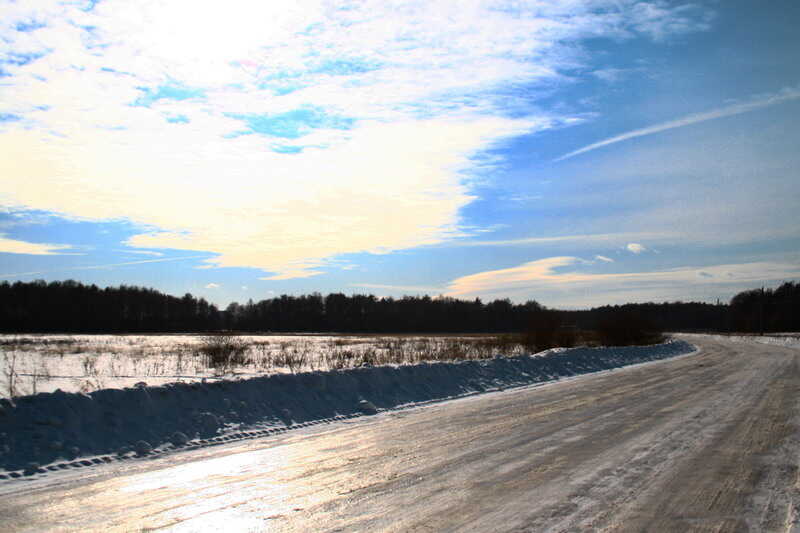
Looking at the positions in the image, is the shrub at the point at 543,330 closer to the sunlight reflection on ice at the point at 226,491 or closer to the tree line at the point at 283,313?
the sunlight reflection on ice at the point at 226,491

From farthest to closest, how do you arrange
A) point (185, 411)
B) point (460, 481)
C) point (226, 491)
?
point (185, 411), point (460, 481), point (226, 491)

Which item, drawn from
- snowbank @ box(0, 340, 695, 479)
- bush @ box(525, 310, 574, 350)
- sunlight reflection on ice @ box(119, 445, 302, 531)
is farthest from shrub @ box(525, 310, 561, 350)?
sunlight reflection on ice @ box(119, 445, 302, 531)

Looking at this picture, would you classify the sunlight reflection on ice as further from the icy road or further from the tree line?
the tree line

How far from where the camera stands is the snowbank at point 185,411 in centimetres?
820

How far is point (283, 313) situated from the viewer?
142125 millimetres

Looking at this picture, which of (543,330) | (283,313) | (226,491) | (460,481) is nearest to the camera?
(226,491)

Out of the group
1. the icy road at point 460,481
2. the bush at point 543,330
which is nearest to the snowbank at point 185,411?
the icy road at point 460,481

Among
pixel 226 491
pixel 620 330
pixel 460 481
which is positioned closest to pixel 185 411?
pixel 226 491

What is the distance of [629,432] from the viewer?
10.1m

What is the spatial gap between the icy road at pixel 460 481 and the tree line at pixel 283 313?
10082 cm

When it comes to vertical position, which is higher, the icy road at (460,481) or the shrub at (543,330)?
the shrub at (543,330)

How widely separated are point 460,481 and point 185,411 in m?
5.91

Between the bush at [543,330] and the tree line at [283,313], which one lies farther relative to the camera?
the tree line at [283,313]

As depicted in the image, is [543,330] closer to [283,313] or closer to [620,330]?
[620,330]
